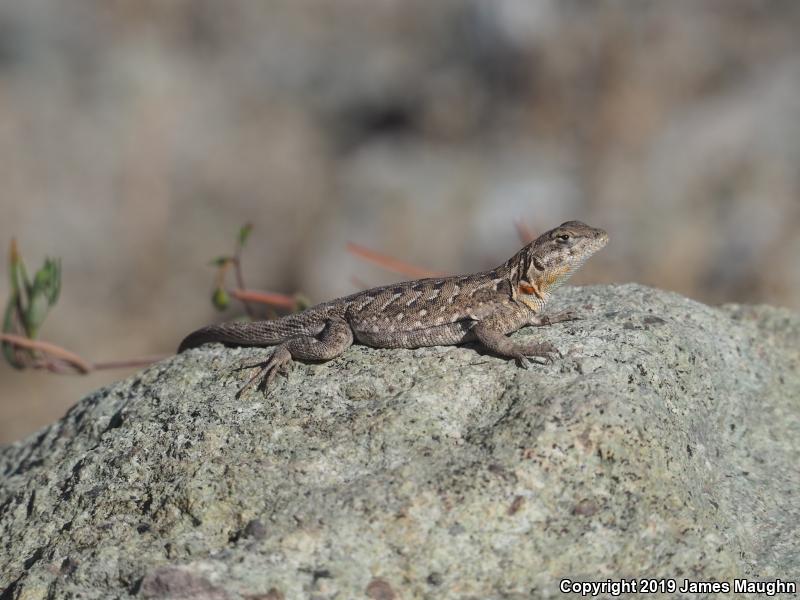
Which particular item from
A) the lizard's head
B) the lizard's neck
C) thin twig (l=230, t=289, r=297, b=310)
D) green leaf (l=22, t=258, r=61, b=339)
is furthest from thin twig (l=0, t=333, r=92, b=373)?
the lizard's head

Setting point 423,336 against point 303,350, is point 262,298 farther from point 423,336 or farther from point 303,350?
point 423,336

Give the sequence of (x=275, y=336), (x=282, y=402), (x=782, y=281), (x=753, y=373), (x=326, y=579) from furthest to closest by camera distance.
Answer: (x=782, y=281) → (x=275, y=336) → (x=753, y=373) → (x=282, y=402) → (x=326, y=579)

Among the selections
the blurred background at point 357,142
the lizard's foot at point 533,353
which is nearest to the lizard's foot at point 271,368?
the lizard's foot at point 533,353

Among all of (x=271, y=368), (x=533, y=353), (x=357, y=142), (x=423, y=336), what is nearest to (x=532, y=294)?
(x=423, y=336)

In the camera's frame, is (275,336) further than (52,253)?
No

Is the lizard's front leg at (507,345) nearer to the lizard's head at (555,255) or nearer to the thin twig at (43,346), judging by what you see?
the lizard's head at (555,255)

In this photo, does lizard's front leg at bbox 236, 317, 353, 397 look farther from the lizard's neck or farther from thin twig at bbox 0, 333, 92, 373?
thin twig at bbox 0, 333, 92, 373

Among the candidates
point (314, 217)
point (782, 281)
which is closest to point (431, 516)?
point (782, 281)

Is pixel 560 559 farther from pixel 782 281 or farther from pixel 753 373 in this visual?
pixel 782 281
